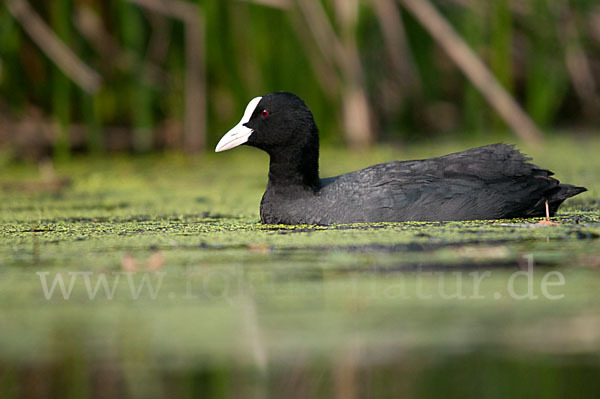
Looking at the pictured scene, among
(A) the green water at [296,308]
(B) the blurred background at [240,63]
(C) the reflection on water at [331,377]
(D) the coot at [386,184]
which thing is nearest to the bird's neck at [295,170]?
(D) the coot at [386,184]

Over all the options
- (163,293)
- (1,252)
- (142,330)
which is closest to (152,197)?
(1,252)

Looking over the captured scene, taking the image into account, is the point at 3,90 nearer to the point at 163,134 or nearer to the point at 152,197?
the point at 163,134

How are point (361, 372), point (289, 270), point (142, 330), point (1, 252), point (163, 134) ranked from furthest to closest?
point (163, 134) → point (1, 252) → point (289, 270) → point (142, 330) → point (361, 372)

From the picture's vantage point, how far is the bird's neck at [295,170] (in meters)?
4.54

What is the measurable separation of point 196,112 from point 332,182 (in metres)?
3.05

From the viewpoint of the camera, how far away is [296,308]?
2742 mm

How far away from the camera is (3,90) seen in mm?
7051

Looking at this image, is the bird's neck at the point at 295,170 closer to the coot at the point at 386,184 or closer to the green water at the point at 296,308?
the coot at the point at 386,184

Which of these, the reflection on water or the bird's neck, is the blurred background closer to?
the bird's neck

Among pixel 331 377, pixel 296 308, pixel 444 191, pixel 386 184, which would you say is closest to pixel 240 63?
pixel 386 184

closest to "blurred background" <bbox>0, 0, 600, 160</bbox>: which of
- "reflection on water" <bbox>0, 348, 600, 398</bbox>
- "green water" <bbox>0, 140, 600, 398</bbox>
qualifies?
"green water" <bbox>0, 140, 600, 398</bbox>

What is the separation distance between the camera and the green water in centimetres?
216

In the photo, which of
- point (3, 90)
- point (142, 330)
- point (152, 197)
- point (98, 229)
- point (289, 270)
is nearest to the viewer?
point (142, 330)

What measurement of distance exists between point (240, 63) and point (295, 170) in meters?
2.98
